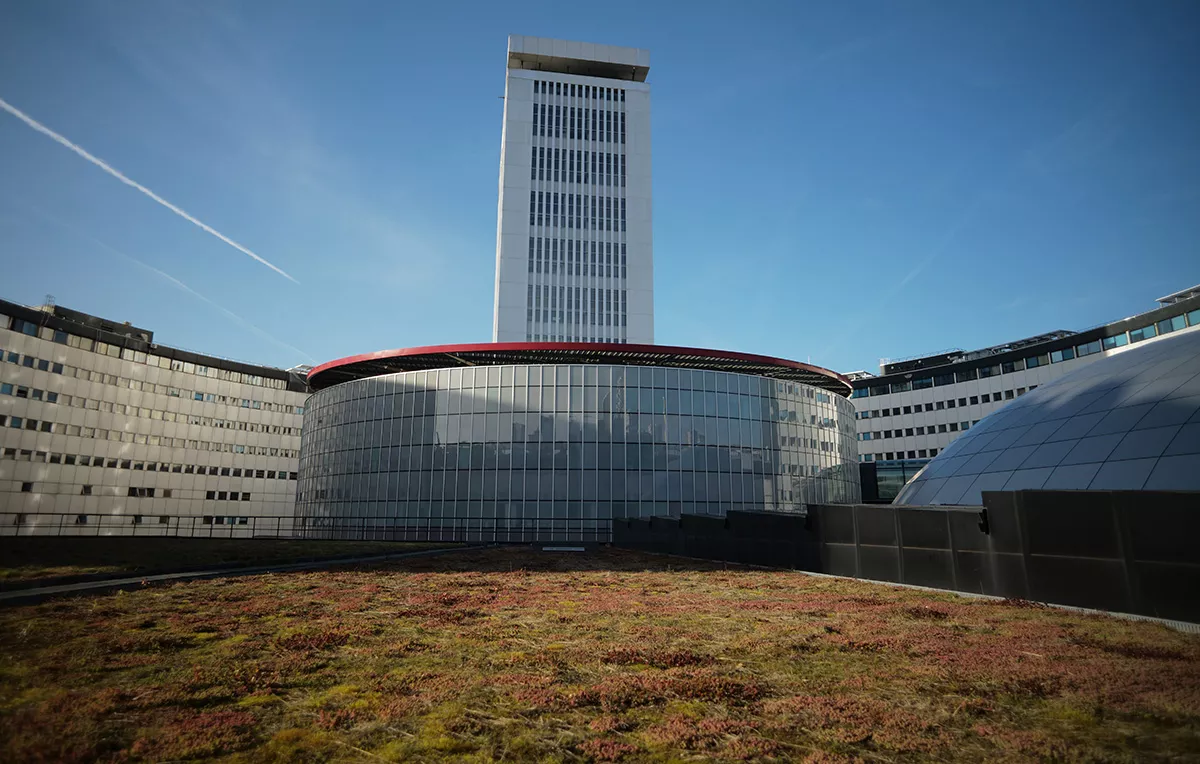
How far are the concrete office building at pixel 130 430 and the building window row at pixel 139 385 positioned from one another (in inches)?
4.8

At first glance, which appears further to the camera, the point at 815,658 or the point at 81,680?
the point at 815,658

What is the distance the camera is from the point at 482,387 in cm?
5331

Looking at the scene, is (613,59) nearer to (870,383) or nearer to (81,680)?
(870,383)

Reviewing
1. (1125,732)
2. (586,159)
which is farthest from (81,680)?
(586,159)

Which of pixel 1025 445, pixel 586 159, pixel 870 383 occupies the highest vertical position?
pixel 586 159

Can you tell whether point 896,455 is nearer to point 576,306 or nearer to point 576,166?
point 576,306

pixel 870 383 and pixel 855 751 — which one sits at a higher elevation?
pixel 870 383

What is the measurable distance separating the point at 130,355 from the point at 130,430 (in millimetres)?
8464

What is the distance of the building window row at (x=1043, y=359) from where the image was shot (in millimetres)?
64656

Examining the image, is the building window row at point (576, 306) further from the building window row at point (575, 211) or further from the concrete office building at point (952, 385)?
the concrete office building at point (952, 385)

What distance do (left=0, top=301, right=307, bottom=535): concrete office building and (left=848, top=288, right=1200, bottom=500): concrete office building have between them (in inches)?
2980

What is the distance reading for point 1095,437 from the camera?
1939cm

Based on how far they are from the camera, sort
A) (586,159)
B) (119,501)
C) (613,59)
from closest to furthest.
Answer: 1. (119,501)
2. (586,159)
3. (613,59)

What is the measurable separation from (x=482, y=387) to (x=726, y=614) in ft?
135
